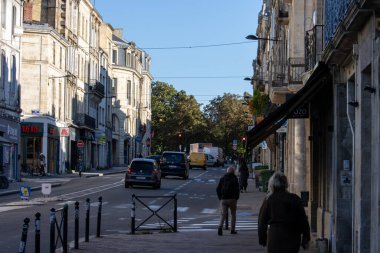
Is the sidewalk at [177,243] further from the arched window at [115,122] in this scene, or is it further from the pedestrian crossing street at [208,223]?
the arched window at [115,122]

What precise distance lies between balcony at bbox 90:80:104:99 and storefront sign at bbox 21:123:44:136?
1821cm

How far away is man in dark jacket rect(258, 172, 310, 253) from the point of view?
9.20m

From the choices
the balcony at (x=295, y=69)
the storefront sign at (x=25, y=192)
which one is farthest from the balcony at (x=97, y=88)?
the balcony at (x=295, y=69)

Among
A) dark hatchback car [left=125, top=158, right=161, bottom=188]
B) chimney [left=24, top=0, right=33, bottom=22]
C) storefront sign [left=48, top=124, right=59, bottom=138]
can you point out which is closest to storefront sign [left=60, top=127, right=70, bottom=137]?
storefront sign [left=48, top=124, right=59, bottom=138]

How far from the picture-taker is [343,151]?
532 inches

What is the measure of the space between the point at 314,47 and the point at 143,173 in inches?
878

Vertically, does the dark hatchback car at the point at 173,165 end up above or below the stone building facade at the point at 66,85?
below

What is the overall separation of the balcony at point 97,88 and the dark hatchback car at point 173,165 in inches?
982

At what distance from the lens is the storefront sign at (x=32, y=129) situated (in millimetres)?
56281

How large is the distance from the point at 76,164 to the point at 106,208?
41.9 m

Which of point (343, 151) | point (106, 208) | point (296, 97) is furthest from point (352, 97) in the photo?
point (106, 208)

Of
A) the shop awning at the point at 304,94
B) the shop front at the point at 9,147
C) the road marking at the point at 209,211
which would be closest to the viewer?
the shop awning at the point at 304,94

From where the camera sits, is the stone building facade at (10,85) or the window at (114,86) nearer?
the stone building facade at (10,85)

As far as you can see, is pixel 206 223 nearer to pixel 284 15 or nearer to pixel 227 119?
pixel 284 15
